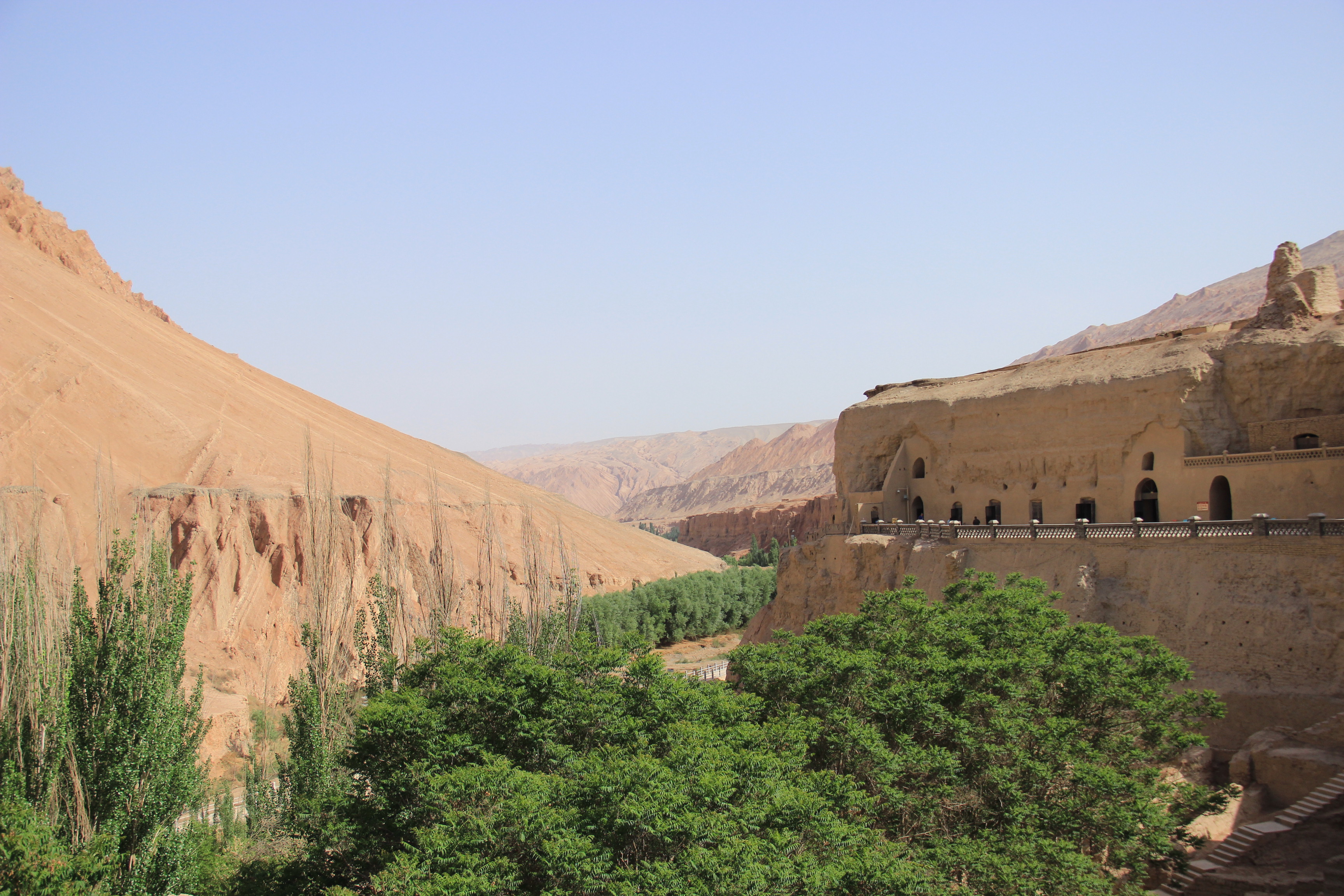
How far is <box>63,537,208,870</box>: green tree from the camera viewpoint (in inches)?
579

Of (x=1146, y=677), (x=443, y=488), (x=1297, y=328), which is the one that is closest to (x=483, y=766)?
(x=1146, y=677)

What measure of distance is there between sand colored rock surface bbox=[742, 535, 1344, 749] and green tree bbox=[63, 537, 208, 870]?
63.0 ft

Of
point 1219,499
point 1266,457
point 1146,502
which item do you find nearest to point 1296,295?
point 1266,457

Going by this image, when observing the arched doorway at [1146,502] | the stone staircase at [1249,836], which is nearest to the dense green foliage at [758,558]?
the arched doorway at [1146,502]

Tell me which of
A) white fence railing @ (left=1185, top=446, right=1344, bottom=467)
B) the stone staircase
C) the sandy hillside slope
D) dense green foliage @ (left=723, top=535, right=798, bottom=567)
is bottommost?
the stone staircase

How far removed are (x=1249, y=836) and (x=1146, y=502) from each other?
1070 centimetres

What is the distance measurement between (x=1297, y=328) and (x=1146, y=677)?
11.1 metres

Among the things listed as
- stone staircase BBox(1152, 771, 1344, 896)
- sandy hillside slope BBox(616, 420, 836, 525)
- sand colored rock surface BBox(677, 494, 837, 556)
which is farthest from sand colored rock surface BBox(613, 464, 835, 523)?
stone staircase BBox(1152, 771, 1344, 896)

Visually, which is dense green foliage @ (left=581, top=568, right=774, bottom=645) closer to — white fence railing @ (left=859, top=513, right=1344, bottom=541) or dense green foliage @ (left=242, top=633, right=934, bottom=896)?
white fence railing @ (left=859, top=513, right=1344, bottom=541)

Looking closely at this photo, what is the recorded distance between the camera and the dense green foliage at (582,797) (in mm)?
11898

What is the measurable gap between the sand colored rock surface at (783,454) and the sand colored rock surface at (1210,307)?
39.6 m

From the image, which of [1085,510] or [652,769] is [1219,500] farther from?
[652,769]

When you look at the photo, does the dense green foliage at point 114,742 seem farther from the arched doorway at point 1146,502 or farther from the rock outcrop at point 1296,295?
the rock outcrop at point 1296,295

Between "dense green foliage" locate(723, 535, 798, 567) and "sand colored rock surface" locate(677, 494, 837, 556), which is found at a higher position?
"sand colored rock surface" locate(677, 494, 837, 556)
